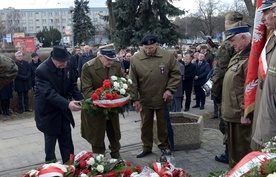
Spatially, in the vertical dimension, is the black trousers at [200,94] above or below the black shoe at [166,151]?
above

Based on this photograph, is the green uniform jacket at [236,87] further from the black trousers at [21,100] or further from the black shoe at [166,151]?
the black trousers at [21,100]

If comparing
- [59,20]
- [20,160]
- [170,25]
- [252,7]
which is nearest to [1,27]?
[59,20]

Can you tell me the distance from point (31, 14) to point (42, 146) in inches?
4414

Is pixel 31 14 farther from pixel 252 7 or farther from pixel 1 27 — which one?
pixel 252 7

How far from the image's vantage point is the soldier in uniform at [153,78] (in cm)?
572

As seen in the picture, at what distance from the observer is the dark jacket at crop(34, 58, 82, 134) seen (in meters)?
4.79

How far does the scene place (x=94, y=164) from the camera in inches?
140

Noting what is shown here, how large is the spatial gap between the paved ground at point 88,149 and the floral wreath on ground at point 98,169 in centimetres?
168

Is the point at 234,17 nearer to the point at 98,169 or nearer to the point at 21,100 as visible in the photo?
the point at 98,169

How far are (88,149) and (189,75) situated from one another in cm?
465

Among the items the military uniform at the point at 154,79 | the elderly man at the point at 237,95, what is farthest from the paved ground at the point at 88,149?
the military uniform at the point at 154,79

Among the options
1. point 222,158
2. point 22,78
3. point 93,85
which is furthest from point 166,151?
point 22,78

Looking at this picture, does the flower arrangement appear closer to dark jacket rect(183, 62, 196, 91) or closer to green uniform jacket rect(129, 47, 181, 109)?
green uniform jacket rect(129, 47, 181, 109)

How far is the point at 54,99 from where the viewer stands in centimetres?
474
